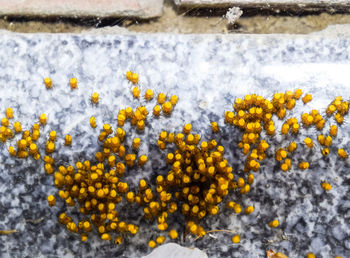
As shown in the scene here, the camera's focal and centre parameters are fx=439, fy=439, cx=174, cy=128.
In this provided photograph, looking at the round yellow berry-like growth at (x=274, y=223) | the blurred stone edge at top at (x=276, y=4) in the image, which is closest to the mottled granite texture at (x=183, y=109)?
the round yellow berry-like growth at (x=274, y=223)

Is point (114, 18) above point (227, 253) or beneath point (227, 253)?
above

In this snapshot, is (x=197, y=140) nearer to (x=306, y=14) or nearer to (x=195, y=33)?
(x=195, y=33)

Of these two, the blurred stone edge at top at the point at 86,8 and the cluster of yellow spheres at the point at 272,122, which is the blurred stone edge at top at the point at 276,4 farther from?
the cluster of yellow spheres at the point at 272,122

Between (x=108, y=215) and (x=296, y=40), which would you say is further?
(x=296, y=40)

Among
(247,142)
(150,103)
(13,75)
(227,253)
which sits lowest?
(227,253)

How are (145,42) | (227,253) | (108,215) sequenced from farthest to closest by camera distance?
(145,42), (227,253), (108,215)

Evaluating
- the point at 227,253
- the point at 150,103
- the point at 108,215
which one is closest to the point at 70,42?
the point at 150,103

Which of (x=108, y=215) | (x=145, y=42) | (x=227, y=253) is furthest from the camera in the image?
(x=145, y=42)
